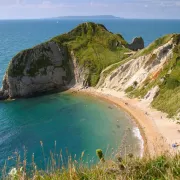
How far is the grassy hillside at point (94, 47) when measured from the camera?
84.6 meters

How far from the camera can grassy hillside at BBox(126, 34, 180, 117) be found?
54.7 m

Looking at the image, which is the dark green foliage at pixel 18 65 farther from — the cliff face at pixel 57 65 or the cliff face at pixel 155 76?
the cliff face at pixel 155 76

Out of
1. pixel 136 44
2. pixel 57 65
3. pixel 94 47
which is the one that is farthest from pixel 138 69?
pixel 136 44

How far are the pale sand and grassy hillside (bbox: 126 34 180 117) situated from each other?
185 cm

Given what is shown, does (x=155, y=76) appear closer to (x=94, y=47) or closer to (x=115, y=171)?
(x=94, y=47)

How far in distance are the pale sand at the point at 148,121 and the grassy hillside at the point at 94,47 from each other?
1217 centimetres

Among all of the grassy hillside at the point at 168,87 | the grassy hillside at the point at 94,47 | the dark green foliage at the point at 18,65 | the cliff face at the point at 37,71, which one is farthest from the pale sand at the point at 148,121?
the dark green foliage at the point at 18,65

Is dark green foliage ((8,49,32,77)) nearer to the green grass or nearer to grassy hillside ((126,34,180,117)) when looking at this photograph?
grassy hillside ((126,34,180,117))

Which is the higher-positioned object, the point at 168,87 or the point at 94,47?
the point at 94,47

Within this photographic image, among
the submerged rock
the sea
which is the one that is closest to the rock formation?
the submerged rock

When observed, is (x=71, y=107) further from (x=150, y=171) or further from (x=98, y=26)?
(x=150, y=171)

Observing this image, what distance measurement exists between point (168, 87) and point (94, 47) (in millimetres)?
37180

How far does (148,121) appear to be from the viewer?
52.3 m

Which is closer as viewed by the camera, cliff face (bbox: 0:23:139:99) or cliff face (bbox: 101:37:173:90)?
cliff face (bbox: 101:37:173:90)
